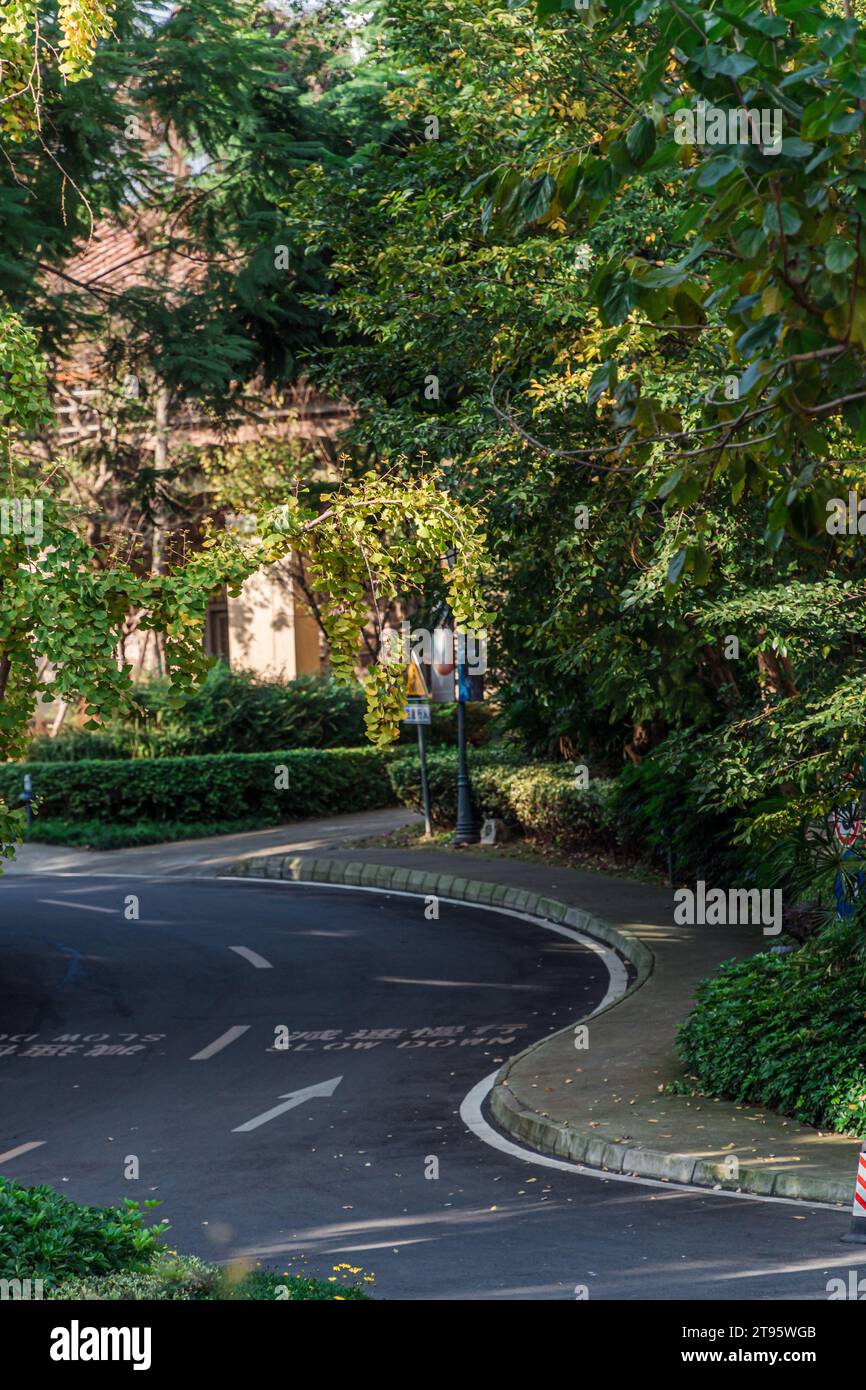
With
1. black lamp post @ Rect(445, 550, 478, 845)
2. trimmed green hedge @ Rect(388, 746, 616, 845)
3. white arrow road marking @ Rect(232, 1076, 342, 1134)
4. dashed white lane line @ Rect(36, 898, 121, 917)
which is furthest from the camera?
black lamp post @ Rect(445, 550, 478, 845)

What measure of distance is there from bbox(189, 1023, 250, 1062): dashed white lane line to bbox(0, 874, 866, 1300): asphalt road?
0.03m

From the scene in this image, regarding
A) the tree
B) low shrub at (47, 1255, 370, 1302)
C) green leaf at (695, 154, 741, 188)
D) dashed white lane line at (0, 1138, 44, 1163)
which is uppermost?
green leaf at (695, 154, 741, 188)

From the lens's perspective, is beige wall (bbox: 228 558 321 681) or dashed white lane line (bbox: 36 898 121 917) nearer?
dashed white lane line (bbox: 36 898 121 917)

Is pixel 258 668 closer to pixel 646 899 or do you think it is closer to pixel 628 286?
pixel 646 899

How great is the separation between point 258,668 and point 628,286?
103 ft

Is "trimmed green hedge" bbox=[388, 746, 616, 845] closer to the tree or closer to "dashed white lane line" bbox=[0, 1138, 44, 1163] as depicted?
"dashed white lane line" bbox=[0, 1138, 44, 1163]

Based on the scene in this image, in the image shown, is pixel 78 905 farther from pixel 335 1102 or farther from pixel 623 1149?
pixel 623 1149

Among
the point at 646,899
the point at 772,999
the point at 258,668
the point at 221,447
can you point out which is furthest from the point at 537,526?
the point at 258,668

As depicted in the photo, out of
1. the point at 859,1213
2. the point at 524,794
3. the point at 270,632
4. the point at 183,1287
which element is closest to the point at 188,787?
the point at 524,794

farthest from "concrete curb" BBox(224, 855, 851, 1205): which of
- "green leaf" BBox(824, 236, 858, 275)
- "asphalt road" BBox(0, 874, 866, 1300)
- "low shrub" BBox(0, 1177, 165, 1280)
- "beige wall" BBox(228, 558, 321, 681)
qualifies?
"beige wall" BBox(228, 558, 321, 681)

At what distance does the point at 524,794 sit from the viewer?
22828mm

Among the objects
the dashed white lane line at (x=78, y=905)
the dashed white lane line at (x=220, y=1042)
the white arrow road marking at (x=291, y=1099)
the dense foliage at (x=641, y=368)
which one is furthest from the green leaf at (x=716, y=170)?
the dashed white lane line at (x=78, y=905)

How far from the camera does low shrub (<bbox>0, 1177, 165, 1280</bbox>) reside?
5.41m

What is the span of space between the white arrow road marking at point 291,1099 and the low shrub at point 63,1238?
4254 millimetres
